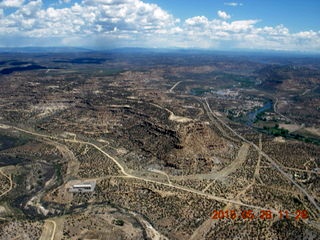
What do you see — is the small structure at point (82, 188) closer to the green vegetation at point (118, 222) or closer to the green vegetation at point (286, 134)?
the green vegetation at point (118, 222)

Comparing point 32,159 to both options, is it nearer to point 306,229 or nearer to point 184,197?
point 184,197

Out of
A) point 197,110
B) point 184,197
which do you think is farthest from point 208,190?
point 197,110
